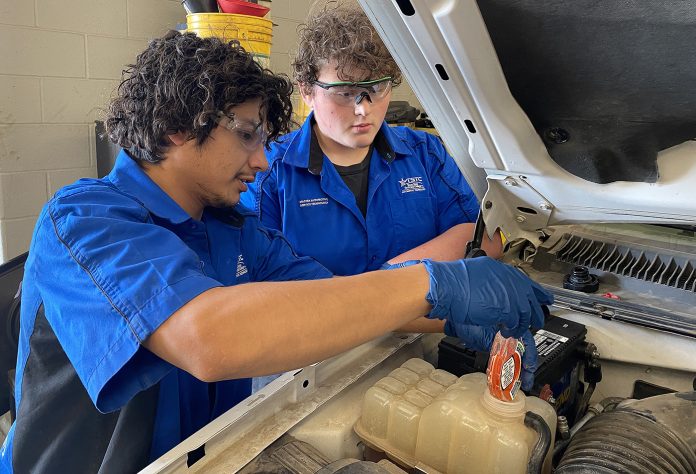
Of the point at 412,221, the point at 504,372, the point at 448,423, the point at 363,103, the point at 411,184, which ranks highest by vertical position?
the point at 363,103

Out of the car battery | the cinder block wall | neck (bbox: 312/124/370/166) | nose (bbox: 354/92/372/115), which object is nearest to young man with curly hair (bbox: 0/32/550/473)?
the car battery

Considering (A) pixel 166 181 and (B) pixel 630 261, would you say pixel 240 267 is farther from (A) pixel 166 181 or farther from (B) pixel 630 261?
(B) pixel 630 261

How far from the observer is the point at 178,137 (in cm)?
102

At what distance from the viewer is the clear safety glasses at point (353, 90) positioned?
150 centimetres

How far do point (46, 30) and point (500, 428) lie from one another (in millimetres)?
2455

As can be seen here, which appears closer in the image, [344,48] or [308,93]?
[344,48]

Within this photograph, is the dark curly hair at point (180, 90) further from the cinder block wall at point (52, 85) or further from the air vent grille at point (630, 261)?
the cinder block wall at point (52, 85)

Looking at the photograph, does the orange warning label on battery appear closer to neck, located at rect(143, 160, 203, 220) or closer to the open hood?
the open hood

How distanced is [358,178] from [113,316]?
1080mm

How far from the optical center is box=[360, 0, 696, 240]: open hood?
0.79m

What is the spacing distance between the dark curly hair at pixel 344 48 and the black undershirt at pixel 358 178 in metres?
0.28

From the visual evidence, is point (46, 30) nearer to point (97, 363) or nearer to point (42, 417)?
point (42, 417)

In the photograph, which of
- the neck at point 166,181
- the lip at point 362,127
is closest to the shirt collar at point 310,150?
the lip at point 362,127

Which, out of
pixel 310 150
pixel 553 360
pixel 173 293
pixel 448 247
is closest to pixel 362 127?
pixel 310 150
